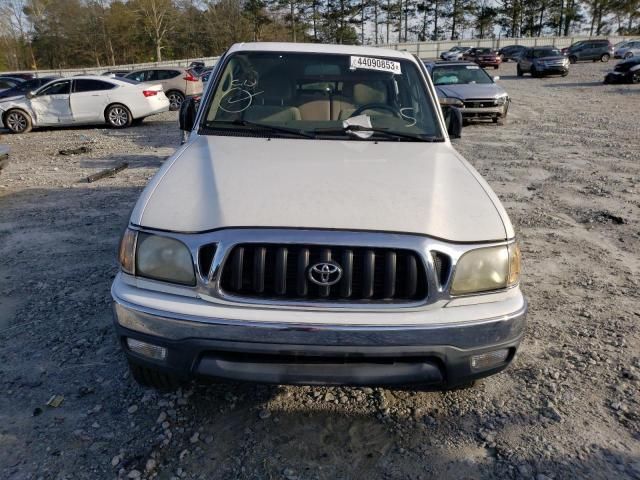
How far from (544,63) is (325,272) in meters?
30.6

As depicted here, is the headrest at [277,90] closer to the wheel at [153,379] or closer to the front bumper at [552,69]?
the wheel at [153,379]

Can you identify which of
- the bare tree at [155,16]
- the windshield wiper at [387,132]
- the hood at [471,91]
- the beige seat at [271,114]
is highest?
the bare tree at [155,16]

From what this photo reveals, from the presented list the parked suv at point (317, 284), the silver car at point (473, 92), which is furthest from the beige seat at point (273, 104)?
the silver car at point (473, 92)

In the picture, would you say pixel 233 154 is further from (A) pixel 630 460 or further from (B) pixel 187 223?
(A) pixel 630 460

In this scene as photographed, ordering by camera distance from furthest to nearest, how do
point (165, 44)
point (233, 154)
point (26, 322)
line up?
point (165, 44) < point (26, 322) < point (233, 154)

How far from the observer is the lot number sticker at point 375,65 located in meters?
3.79

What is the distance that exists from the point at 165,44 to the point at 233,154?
208ft

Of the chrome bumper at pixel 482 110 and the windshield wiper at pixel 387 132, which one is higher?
the windshield wiper at pixel 387 132

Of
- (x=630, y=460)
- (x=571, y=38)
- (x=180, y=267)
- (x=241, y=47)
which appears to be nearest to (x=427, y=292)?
(x=180, y=267)

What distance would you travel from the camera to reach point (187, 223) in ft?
7.43

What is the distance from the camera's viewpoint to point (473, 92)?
1268 centimetres

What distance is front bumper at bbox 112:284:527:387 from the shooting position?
2074 mm

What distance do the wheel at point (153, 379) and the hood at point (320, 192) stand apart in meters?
0.73

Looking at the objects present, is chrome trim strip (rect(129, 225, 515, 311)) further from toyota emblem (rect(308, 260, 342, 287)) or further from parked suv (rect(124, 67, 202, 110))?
parked suv (rect(124, 67, 202, 110))
